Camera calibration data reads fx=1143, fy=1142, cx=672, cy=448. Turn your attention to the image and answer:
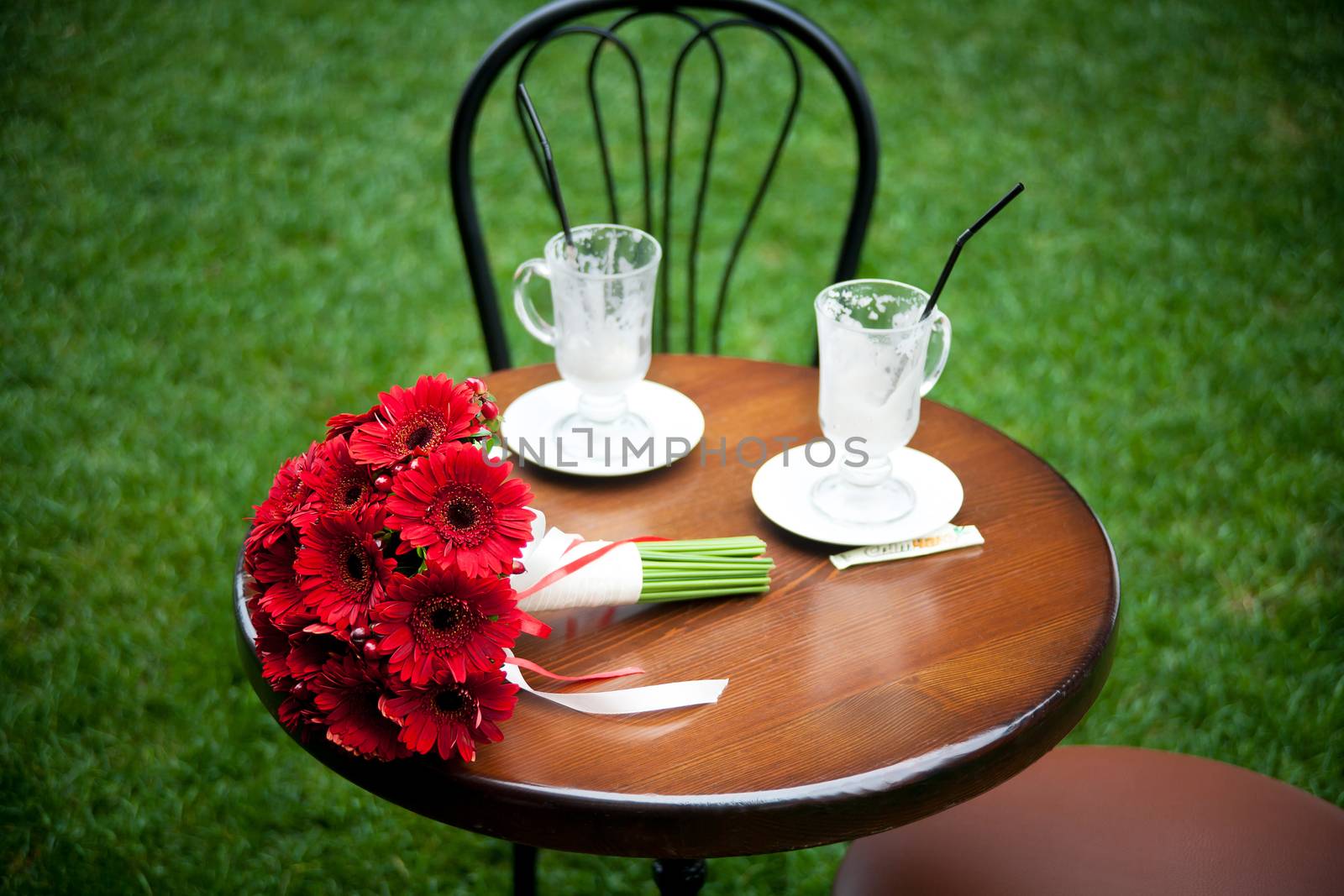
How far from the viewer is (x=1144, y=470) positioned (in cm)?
262

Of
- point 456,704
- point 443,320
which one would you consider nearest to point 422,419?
point 456,704

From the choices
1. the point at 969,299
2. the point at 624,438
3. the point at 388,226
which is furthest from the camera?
the point at 388,226

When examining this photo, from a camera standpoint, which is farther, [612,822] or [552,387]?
[552,387]

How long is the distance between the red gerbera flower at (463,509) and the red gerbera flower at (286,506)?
3.2 inches

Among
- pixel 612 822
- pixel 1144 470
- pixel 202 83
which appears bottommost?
pixel 1144 470

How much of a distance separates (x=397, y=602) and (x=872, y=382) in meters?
0.48

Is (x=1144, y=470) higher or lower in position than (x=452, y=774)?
lower

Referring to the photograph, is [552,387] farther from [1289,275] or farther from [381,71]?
[381,71]

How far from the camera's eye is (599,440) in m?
1.22

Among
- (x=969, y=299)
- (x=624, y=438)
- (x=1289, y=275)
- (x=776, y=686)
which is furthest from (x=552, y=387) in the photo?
(x=1289, y=275)

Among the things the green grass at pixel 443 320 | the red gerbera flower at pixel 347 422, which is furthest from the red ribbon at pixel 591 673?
the green grass at pixel 443 320

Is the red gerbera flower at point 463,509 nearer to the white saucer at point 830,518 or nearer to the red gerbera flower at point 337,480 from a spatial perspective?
the red gerbera flower at point 337,480

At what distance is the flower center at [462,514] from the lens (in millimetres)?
822

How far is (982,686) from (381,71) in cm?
387
